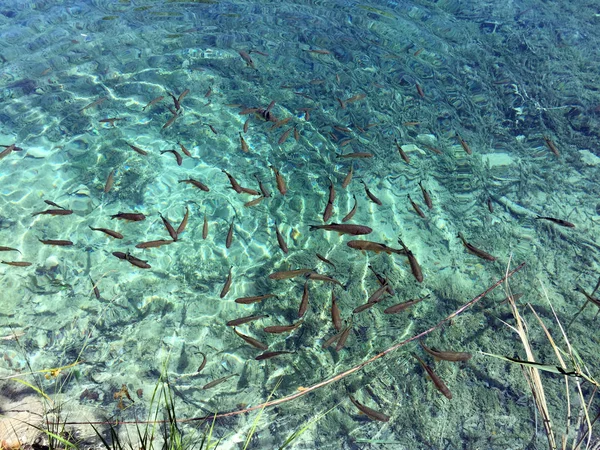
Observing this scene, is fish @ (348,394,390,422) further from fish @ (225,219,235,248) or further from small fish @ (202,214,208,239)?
small fish @ (202,214,208,239)

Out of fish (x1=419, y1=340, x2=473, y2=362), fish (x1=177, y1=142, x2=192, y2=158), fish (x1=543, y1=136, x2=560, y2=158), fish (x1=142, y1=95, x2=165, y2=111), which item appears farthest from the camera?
fish (x1=142, y1=95, x2=165, y2=111)

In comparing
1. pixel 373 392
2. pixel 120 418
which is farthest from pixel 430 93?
pixel 120 418

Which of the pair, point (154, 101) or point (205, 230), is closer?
point (205, 230)

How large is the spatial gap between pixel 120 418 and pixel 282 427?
5.54 ft

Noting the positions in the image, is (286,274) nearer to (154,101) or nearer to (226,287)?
(226,287)

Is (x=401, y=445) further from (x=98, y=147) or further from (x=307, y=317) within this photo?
(x=98, y=147)

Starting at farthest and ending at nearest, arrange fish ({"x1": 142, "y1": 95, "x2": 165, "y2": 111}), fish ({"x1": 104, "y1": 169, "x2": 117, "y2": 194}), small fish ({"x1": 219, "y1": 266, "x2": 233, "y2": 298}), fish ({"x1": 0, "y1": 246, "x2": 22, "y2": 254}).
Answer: fish ({"x1": 142, "y1": 95, "x2": 165, "y2": 111}) → fish ({"x1": 104, "y1": 169, "x2": 117, "y2": 194}) → fish ({"x1": 0, "y1": 246, "x2": 22, "y2": 254}) → small fish ({"x1": 219, "y1": 266, "x2": 233, "y2": 298})

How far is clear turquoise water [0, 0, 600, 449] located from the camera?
4.11 metres

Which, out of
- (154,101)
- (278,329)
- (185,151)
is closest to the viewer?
(278,329)

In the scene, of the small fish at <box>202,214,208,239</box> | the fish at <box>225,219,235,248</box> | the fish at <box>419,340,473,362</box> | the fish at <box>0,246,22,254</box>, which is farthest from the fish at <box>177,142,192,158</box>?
the fish at <box>419,340,473,362</box>

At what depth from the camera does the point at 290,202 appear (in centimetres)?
620

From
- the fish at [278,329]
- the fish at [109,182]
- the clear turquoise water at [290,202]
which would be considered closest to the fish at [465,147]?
the clear turquoise water at [290,202]

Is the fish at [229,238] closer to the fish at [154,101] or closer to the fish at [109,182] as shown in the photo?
the fish at [109,182]

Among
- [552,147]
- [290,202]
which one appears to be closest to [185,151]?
[290,202]
